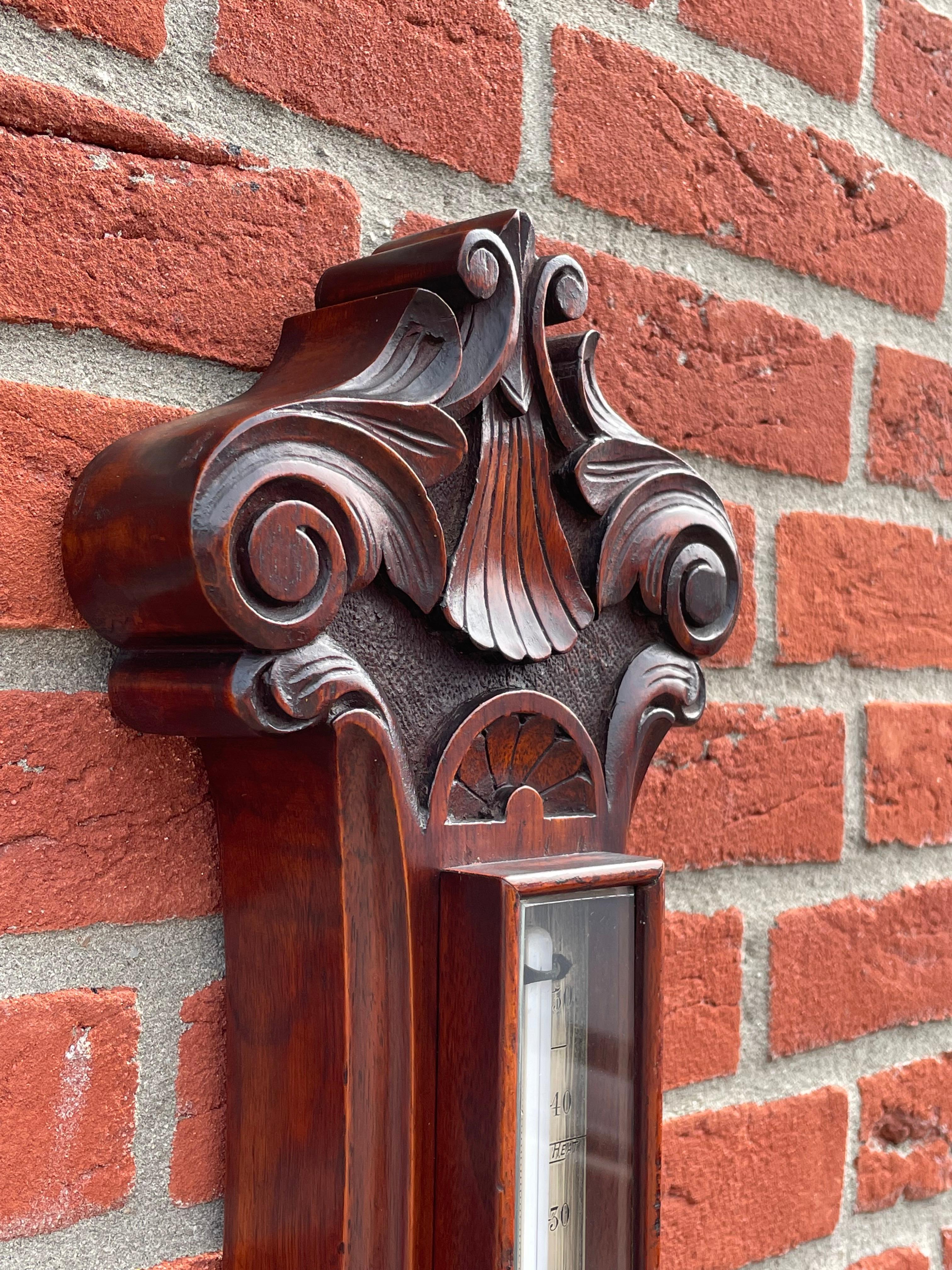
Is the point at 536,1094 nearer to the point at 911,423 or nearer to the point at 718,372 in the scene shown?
the point at 718,372

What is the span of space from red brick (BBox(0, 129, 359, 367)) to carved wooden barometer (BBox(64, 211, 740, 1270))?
0.07 ft

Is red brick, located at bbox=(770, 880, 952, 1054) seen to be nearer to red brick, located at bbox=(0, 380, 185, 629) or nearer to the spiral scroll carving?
the spiral scroll carving

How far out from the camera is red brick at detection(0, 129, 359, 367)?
41cm

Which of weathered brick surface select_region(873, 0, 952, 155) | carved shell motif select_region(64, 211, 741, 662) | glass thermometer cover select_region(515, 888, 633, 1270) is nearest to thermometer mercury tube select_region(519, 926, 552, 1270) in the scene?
glass thermometer cover select_region(515, 888, 633, 1270)

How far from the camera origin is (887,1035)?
718 mm

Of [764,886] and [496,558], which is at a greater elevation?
[496,558]

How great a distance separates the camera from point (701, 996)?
622 mm

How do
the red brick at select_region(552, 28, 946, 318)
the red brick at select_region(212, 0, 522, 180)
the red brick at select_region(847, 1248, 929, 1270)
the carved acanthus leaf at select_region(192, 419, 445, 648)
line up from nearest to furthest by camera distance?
the carved acanthus leaf at select_region(192, 419, 445, 648) → the red brick at select_region(212, 0, 522, 180) → the red brick at select_region(552, 28, 946, 318) → the red brick at select_region(847, 1248, 929, 1270)

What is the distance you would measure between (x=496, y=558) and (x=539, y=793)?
0.08 metres

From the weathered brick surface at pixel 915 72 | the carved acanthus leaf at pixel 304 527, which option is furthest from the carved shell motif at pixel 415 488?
the weathered brick surface at pixel 915 72

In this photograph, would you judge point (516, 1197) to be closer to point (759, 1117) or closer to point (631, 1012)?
point (631, 1012)

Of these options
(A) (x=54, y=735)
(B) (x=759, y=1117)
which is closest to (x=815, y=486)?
(B) (x=759, y=1117)

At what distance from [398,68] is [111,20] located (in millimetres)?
118

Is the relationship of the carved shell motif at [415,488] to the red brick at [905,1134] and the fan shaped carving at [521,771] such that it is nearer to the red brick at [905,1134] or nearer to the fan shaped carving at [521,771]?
the fan shaped carving at [521,771]
